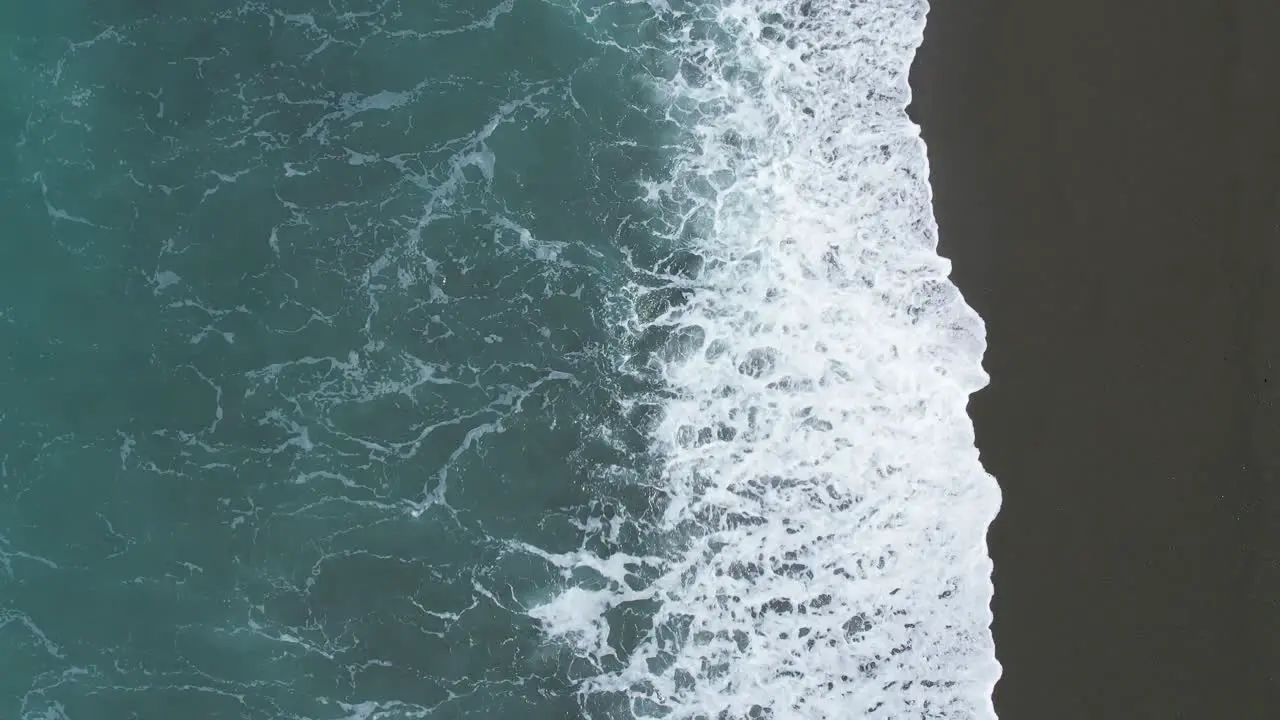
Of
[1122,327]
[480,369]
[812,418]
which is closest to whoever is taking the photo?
[1122,327]

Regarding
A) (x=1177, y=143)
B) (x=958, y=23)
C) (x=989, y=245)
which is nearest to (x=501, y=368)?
(x=989, y=245)

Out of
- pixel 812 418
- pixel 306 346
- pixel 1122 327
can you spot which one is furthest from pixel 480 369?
pixel 1122 327

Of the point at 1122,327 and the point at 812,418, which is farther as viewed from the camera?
the point at 812,418

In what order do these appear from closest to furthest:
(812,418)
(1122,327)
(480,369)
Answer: (1122,327) < (812,418) < (480,369)

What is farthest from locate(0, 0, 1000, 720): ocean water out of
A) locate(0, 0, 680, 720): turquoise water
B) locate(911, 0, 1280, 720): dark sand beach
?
locate(911, 0, 1280, 720): dark sand beach

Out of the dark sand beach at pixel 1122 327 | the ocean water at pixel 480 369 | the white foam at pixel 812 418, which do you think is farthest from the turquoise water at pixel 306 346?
the dark sand beach at pixel 1122 327

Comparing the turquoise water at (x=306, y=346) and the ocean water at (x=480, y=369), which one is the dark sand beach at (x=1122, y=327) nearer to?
the ocean water at (x=480, y=369)

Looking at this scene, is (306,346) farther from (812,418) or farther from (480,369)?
(812,418)
